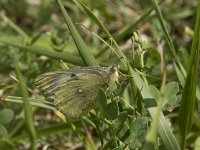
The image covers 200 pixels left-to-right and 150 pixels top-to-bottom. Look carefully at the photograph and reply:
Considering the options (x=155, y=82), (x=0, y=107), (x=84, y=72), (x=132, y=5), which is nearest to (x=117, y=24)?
(x=132, y=5)

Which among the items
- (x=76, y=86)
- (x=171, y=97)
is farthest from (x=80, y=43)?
(x=171, y=97)

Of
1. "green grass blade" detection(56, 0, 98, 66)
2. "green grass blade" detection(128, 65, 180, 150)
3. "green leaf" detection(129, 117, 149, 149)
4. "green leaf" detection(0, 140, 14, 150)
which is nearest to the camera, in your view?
"green leaf" detection(129, 117, 149, 149)

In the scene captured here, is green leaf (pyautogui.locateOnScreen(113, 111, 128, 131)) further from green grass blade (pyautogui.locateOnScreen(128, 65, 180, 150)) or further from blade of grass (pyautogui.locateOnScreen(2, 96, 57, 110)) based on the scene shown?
blade of grass (pyautogui.locateOnScreen(2, 96, 57, 110))

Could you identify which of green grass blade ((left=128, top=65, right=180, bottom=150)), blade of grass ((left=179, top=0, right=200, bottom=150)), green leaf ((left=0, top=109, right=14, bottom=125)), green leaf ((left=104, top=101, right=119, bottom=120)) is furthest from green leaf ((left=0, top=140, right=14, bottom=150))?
blade of grass ((left=179, top=0, right=200, bottom=150))

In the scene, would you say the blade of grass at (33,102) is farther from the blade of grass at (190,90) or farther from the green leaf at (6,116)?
the blade of grass at (190,90)

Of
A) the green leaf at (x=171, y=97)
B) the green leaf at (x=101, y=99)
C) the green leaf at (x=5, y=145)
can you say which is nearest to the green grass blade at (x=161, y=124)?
the green leaf at (x=171, y=97)

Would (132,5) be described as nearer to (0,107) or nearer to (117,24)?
(117,24)

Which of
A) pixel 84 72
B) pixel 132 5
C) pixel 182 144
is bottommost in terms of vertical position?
pixel 182 144
